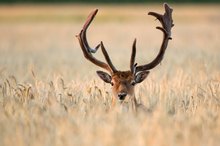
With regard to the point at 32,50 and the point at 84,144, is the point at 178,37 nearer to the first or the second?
the point at 32,50

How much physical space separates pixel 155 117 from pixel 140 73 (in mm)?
2638

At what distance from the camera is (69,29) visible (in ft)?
139

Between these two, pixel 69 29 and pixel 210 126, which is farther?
pixel 69 29

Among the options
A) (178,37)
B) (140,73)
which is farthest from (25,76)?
(178,37)

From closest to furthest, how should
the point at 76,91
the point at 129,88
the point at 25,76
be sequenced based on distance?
the point at 129,88 < the point at 76,91 < the point at 25,76

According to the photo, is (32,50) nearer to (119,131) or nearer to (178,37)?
(178,37)

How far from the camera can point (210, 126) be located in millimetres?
7977

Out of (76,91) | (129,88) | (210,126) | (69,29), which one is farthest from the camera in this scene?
(69,29)

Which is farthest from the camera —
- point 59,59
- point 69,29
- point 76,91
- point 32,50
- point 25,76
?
point 69,29

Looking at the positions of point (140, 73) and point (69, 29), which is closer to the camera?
point (140, 73)

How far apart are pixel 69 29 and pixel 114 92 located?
32.9 meters

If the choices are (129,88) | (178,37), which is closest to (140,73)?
(129,88)

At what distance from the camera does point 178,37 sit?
3325cm

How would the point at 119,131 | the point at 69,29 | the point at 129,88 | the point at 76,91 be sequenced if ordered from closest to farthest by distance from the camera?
the point at 119,131
the point at 129,88
the point at 76,91
the point at 69,29
